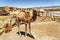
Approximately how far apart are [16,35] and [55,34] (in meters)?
3.09

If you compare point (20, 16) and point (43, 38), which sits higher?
point (20, 16)

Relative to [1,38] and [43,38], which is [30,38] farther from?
[1,38]

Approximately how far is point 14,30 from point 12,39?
211 centimetres

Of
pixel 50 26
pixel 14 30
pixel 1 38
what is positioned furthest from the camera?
pixel 50 26

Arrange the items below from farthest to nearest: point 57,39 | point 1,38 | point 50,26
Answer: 1. point 50,26
2. point 1,38
3. point 57,39

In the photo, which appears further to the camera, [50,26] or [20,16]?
[50,26]

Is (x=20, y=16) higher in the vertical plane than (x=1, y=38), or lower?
higher

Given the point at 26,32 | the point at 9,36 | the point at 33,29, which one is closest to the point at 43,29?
the point at 33,29

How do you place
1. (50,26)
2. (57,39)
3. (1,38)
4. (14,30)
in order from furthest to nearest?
(50,26)
(14,30)
(1,38)
(57,39)

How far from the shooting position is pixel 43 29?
55.6ft

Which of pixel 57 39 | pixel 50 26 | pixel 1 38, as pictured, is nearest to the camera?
pixel 57 39

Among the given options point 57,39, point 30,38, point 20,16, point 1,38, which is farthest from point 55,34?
point 1,38

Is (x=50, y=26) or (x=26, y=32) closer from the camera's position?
(x=26, y=32)

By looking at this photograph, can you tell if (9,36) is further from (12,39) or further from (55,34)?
(55,34)
